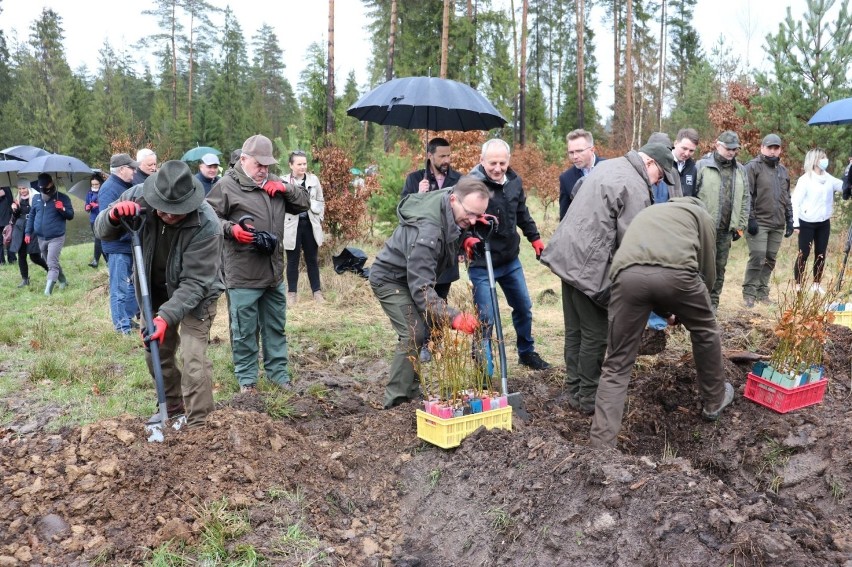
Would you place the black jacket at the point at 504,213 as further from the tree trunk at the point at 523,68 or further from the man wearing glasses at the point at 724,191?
the tree trunk at the point at 523,68

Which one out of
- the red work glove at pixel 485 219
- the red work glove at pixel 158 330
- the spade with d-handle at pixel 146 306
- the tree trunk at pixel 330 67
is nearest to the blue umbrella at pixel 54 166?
the tree trunk at pixel 330 67

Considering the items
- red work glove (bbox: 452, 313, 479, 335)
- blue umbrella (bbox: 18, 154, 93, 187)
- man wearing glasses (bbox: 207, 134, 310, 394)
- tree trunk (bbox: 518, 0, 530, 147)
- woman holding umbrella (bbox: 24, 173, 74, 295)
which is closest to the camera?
red work glove (bbox: 452, 313, 479, 335)

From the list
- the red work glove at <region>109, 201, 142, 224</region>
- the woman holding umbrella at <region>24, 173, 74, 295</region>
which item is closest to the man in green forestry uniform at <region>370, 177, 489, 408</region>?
the red work glove at <region>109, 201, 142, 224</region>

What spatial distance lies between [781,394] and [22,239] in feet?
35.6

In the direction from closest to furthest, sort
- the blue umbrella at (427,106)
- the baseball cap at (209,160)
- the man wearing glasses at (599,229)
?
the man wearing glasses at (599,229)
the blue umbrella at (427,106)
the baseball cap at (209,160)

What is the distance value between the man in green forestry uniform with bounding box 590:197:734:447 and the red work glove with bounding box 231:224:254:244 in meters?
2.55

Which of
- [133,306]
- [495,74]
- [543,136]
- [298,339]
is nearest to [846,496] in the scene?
[298,339]

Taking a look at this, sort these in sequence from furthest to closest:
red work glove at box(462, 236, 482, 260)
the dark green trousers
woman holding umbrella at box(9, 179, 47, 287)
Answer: woman holding umbrella at box(9, 179, 47, 287) < red work glove at box(462, 236, 482, 260) < the dark green trousers

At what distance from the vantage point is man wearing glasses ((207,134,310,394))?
500cm

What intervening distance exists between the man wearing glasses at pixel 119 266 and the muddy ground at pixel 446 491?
2.66 m

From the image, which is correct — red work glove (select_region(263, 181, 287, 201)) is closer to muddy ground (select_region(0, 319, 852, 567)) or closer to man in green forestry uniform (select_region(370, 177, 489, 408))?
man in green forestry uniform (select_region(370, 177, 489, 408))

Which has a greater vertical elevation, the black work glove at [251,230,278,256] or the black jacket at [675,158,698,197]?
the black jacket at [675,158,698,197]

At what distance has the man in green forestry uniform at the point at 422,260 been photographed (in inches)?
158

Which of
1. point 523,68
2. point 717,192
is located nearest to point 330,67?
point 717,192
